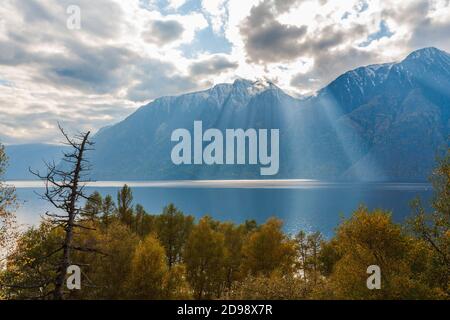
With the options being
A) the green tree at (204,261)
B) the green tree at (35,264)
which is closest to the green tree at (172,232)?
the green tree at (204,261)

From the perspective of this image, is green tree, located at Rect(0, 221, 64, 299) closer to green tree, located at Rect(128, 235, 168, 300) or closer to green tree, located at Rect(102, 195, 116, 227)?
green tree, located at Rect(128, 235, 168, 300)

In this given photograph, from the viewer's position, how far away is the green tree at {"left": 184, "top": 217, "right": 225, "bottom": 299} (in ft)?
166

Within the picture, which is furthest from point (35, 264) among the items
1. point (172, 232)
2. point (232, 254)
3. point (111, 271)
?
point (172, 232)

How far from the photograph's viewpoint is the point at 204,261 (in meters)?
50.9

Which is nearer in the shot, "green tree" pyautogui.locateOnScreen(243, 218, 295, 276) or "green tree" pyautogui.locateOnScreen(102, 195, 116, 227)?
"green tree" pyautogui.locateOnScreen(243, 218, 295, 276)

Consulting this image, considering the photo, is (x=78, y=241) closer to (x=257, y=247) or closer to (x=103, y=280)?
(x=103, y=280)

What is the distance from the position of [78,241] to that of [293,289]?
3218cm

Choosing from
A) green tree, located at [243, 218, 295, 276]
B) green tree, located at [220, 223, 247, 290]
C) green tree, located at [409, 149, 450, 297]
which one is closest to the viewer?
green tree, located at [409, 149, 450, 297]

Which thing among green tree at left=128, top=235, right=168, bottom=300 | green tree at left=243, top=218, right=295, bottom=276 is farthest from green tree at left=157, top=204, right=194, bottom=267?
green tree at left=128, top=235, right=168, bottom=300

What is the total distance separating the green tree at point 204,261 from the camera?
50.6 metres

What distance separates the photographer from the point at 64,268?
2047 cm

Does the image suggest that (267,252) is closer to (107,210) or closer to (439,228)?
(439,228)

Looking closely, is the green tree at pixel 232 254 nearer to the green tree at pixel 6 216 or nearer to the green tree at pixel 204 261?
the green tree at pixel 204 261
